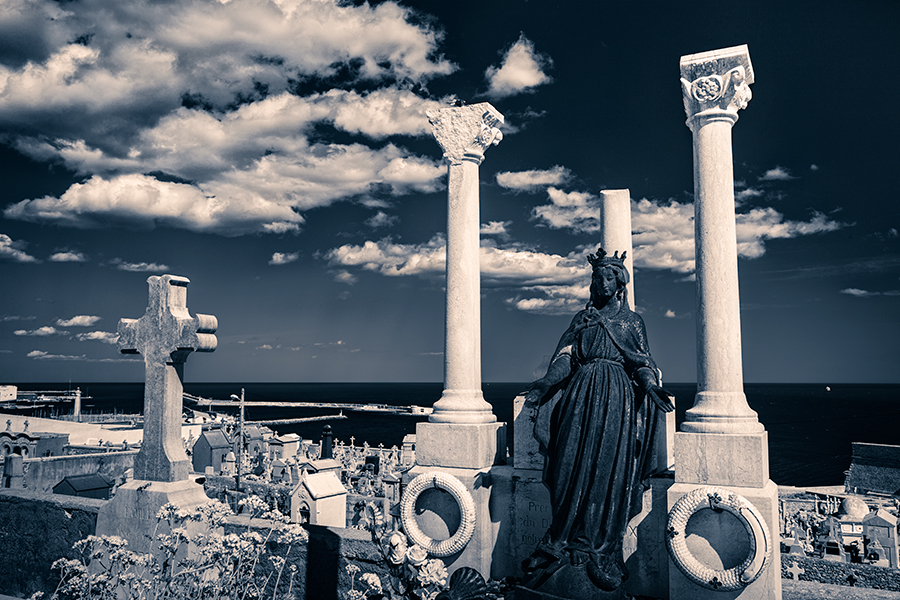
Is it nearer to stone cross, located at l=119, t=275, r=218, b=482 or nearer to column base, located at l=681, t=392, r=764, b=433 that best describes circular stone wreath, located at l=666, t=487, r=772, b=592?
column base, located at l=681, t=392, r=764, b=433

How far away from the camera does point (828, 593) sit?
17.3 ft

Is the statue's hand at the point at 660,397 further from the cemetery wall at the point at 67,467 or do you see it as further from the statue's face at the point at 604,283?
the cemetery wall at the point at 67,467

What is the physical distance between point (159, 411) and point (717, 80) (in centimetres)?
665

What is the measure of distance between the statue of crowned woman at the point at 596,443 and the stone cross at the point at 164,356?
145 inches

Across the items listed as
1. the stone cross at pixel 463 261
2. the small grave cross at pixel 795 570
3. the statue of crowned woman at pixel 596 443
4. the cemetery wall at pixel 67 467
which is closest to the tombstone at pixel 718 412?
the statue of crowned woman at pixel 596 443

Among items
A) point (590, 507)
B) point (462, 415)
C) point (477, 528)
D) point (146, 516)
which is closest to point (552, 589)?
point (590, 507)

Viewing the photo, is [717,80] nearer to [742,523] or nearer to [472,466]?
[742,523]

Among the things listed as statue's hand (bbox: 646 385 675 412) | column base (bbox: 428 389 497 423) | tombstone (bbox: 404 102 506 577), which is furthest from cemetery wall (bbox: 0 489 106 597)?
statue's hand (bbox: 646 385 675 412)

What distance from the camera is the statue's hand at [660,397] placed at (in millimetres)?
5621

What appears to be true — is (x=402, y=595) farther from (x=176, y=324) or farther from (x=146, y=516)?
(x=176, y=324)

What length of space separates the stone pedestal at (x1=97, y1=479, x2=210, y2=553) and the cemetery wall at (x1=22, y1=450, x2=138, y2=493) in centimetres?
934

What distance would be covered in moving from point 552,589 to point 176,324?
4634 mm

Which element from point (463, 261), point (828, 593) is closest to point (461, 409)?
point (463, 261)

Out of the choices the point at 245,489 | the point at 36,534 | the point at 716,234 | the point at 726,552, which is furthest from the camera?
A: the point at 245,489
